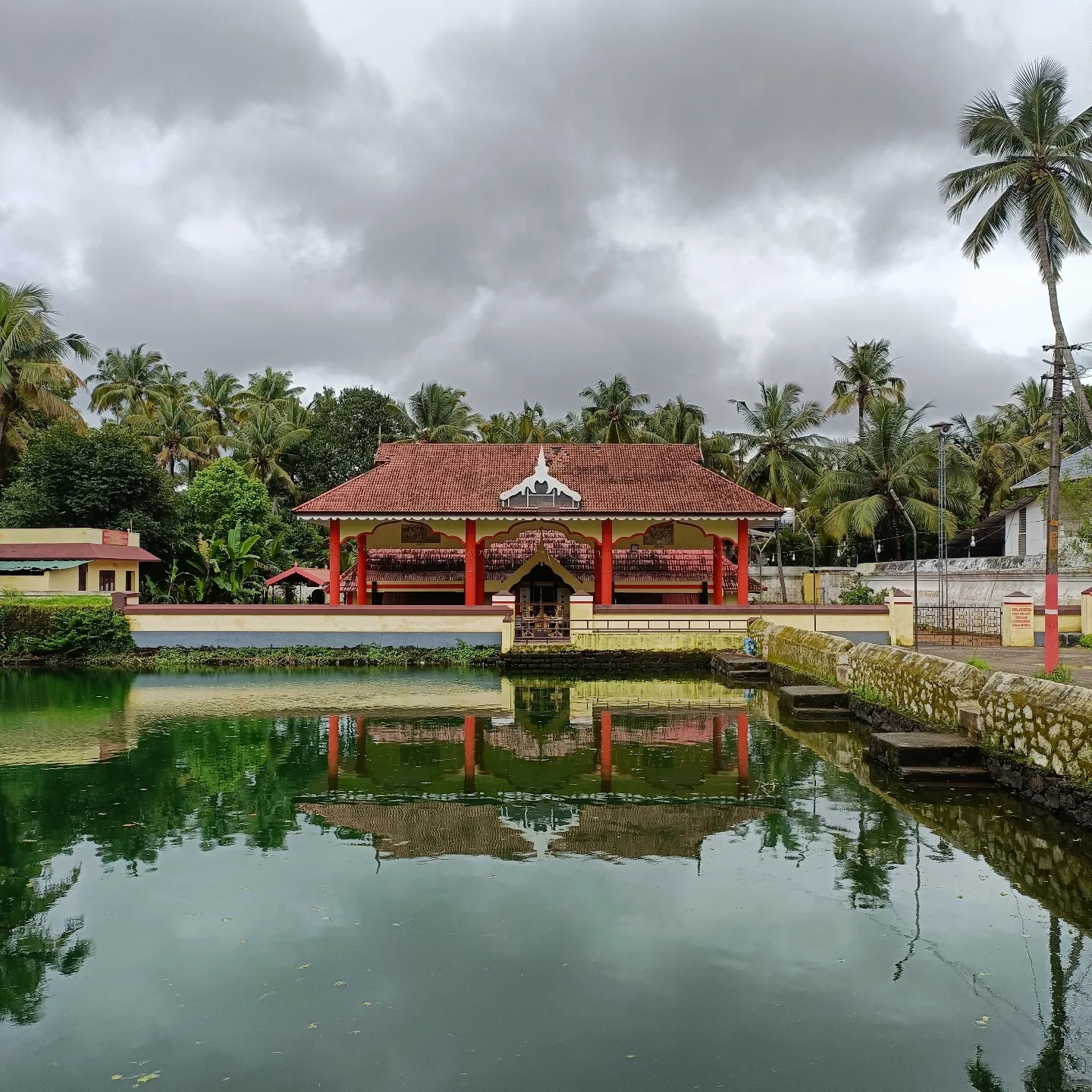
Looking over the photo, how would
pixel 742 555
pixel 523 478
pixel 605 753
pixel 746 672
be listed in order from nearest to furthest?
→ 1. pixel 605 753
2. pixel 746 672
3. pixel 742 555
4. pixel 523 478

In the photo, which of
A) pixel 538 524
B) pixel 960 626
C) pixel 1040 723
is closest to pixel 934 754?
pixel 1040 723

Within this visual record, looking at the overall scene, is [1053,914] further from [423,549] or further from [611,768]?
[423,549]

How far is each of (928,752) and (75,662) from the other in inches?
815

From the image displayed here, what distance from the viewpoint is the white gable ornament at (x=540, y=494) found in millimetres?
25391

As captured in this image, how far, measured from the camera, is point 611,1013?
4.81 m

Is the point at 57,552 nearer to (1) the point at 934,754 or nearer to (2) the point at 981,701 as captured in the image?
(1) the point at 934,754

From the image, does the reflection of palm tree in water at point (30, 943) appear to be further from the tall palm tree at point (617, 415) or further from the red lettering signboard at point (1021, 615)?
the tall palm tree at point (617, 415)

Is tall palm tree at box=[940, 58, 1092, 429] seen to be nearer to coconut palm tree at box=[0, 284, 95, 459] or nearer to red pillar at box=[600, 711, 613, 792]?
red pillar at box=[600, 711, 613, 792]

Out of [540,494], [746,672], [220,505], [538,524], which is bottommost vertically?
[746,672]

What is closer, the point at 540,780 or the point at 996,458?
the point at 540,780

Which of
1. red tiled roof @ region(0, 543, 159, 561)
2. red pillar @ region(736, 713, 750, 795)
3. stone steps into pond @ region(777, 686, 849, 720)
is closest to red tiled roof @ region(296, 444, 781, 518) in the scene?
red tiled roof @ region(0, 543, 159, 561)

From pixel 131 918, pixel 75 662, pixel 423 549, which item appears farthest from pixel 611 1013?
pixel 423 549

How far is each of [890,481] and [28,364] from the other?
30309 millimetres

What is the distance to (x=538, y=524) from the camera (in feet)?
86.2
